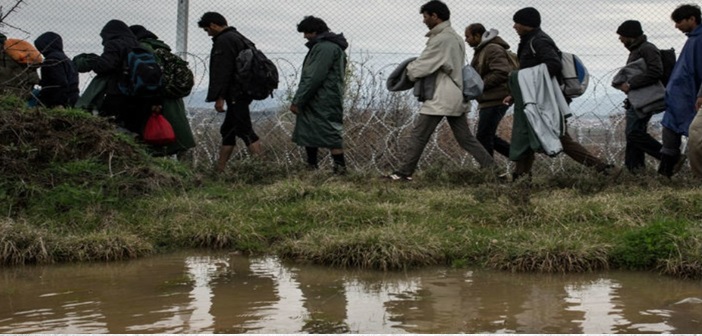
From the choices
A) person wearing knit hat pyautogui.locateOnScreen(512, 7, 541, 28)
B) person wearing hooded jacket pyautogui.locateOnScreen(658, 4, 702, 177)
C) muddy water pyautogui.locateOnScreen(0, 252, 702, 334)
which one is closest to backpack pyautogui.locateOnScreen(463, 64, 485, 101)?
person wearing knit hat pyautogui.locateOnScreen(512, 7, 541, 28)

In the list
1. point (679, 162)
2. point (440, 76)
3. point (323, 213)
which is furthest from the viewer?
point (440, 76)

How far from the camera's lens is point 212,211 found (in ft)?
25.9

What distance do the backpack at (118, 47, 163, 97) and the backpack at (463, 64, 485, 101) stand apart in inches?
111

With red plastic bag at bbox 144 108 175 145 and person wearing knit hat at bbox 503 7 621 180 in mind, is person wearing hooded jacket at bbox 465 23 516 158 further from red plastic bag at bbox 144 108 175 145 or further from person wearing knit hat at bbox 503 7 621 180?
red plastic bag at bbox 144 108 175 145

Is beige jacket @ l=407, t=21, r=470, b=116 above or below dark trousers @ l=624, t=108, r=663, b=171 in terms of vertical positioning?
above

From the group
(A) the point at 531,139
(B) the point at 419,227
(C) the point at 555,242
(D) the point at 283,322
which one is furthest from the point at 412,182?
(D) the point at 283,322

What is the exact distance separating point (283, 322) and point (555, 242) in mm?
2119

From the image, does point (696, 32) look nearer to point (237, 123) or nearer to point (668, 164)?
point (668, 164)

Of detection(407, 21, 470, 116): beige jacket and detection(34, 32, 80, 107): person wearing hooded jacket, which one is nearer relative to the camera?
detection(407, 21, 470, 116): beige jacket

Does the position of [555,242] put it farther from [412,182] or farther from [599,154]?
[599,154]

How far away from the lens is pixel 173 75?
1028 cm

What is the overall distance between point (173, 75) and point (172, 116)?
0.41 m

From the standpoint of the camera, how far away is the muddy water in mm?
4930

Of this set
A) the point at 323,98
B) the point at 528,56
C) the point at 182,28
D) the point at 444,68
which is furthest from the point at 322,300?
the point at 182,28
